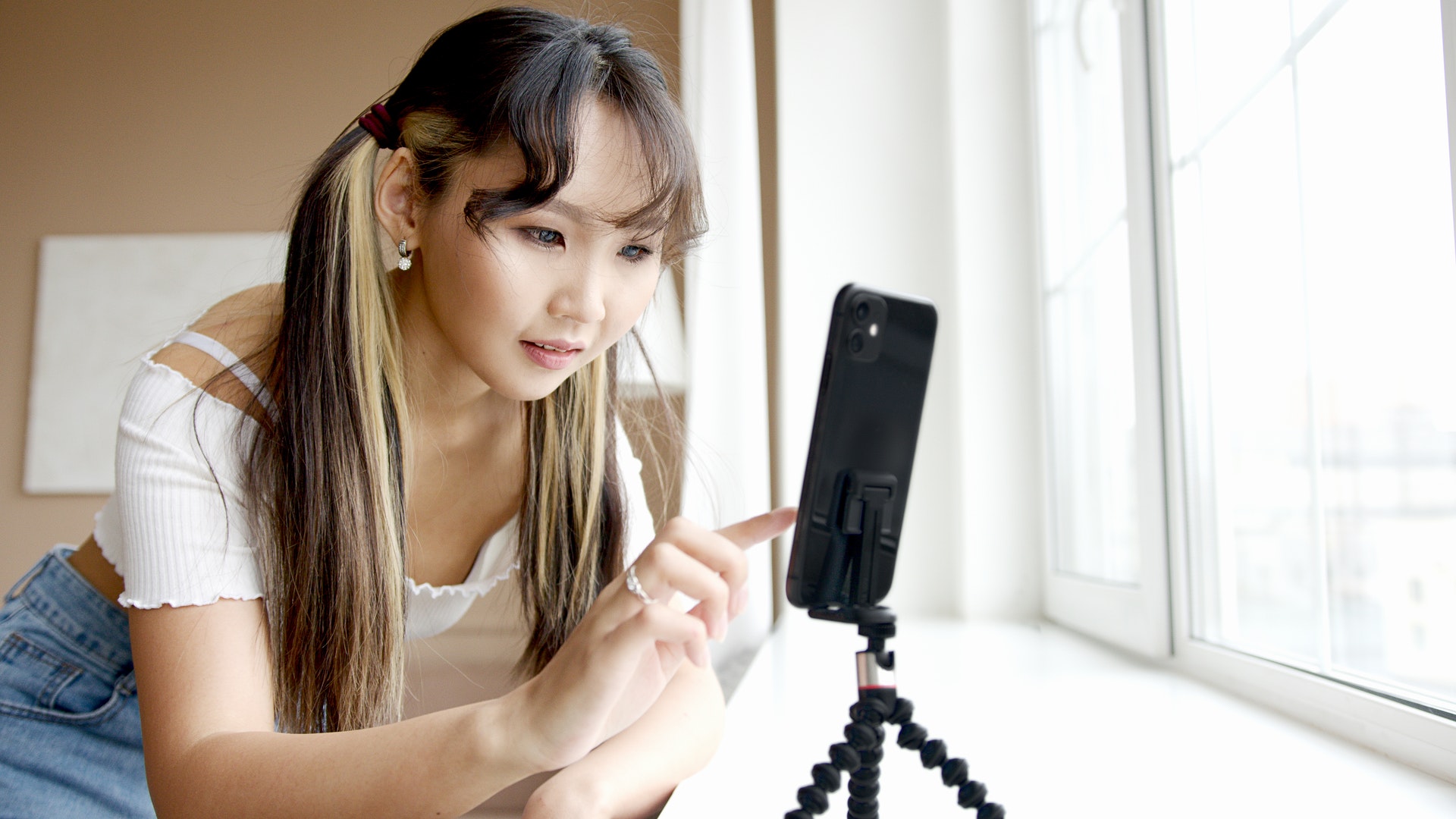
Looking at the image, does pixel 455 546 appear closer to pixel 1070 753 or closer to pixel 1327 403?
pixel 1070 753

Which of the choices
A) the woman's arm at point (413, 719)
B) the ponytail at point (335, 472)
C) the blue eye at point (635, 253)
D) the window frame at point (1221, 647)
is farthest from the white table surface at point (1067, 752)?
the blue eye at point (635, 253)

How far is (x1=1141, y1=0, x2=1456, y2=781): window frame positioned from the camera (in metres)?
0.75

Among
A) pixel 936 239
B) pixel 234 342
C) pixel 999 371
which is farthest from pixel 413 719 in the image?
pixel 936 239

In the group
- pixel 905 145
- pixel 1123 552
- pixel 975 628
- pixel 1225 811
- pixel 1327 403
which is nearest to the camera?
pixel 1225 811

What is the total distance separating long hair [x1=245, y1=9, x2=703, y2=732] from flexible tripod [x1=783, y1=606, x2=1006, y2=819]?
50cm

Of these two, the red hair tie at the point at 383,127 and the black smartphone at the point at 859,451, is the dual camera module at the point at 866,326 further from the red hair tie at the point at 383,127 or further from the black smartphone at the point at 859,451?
the red hair tie at the point at 383,127

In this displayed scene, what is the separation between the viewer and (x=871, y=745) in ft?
1.62

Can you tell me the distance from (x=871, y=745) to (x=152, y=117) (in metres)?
3.86

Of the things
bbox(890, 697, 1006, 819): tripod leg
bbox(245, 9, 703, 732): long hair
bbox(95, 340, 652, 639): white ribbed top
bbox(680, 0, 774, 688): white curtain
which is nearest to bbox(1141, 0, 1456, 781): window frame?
bbox(890, 697, 1006, 819): tripod leg

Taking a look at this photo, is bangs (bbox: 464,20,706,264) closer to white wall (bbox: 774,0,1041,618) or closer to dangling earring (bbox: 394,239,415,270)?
dangling earring (bbox: 394,239,415,270)

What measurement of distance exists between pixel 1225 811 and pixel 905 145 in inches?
66.7

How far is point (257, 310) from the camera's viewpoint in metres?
1.02

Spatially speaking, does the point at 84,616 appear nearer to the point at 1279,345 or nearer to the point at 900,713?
the point at 900,713

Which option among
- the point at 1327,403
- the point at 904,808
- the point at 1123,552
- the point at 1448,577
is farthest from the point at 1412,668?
the point at 1123,552
